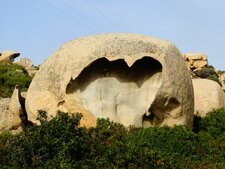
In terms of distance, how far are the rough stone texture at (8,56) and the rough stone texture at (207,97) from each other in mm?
20259

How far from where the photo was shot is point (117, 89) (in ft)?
73.8

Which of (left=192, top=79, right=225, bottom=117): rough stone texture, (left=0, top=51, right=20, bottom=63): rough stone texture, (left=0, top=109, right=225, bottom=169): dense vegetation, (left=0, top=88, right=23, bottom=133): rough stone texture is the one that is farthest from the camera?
(left=0, top=51, right=20, bottom=63): rough stone texture

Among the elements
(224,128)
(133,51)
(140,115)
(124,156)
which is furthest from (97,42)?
(124,156)

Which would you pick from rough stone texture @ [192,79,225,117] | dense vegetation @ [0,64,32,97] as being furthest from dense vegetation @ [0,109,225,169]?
dense vegetation @ [0,64,32,97]

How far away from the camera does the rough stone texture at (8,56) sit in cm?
4430

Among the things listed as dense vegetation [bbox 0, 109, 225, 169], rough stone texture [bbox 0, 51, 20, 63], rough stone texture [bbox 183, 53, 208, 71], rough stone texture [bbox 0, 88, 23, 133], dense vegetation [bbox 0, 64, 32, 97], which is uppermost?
rough stone texture [bbox 183, 53, 208, 71]

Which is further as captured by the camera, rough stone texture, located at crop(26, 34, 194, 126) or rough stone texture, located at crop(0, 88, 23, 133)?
rough stone texture, located at crop(0, 88, 23, 133)

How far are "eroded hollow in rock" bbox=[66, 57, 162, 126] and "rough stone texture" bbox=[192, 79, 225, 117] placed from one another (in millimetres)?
3925

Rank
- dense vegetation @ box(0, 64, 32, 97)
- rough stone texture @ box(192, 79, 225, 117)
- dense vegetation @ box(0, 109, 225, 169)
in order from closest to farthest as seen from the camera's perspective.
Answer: dense vegetation @ box(0, 109, 225, 169) < rough stone texture @ box(192, 79, 225, 117) < dense vegetation @ box(0, 64, 32, 97)

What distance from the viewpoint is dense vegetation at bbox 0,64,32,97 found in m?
30.2

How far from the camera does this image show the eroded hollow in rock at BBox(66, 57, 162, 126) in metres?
22.1

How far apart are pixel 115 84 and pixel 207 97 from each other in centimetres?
525

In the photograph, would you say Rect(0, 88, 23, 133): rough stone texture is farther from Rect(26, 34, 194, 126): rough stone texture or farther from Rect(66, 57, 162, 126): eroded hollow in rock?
Rect(66, 57, 162, 126): eroded hollow in rock

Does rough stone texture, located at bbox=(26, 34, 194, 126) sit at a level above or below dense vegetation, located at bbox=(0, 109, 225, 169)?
above
